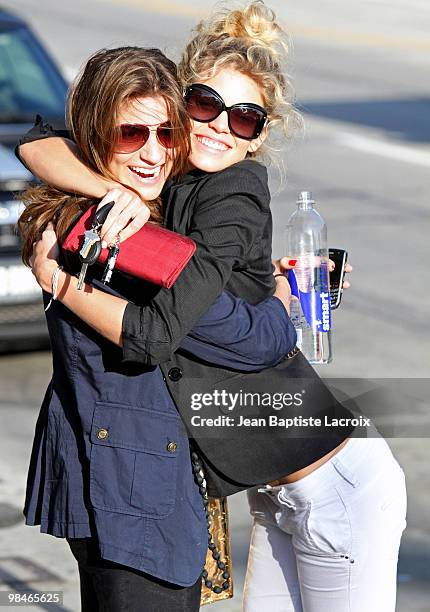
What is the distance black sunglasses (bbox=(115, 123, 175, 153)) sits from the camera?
2.85 meters

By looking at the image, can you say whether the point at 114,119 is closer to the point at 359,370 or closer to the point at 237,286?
the point at 237,286

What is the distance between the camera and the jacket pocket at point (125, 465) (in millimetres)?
2840

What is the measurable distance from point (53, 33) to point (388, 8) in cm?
750

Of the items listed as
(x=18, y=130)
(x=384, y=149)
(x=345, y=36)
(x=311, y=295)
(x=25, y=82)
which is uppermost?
(x=345, y=36)

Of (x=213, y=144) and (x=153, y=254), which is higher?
(x=213, y=144)

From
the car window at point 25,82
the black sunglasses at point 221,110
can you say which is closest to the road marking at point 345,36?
the car window at point 25,82

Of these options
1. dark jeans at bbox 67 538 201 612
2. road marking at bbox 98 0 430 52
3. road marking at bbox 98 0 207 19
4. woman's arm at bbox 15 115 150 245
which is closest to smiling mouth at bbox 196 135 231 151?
woman's arm at bbox 15 115 150 245

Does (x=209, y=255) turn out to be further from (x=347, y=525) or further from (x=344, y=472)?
(x=347, y=525)

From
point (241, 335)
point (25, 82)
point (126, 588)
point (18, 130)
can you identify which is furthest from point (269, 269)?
point (25, 82)

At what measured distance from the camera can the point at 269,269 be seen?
304 centimetres

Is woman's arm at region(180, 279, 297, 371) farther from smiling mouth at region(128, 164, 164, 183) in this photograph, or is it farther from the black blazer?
smiling mouth at region(128, 164, 164, 183)

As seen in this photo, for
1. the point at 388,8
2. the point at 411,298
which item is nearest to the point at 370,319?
the point at 411,298

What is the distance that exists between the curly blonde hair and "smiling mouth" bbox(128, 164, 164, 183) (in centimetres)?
26

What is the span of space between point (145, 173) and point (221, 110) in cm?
26
